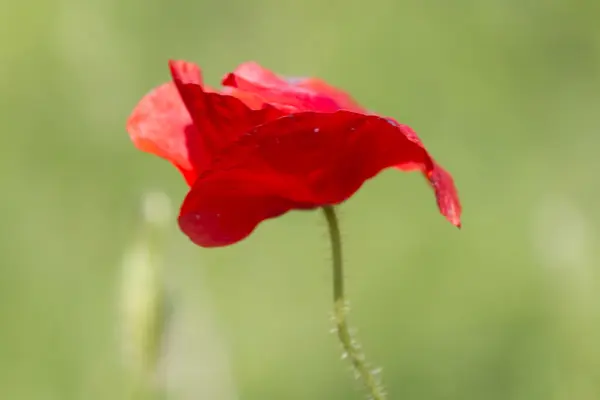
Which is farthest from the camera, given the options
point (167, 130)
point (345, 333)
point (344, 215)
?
point (344, 215)

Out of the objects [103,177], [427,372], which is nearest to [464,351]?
[427,372]

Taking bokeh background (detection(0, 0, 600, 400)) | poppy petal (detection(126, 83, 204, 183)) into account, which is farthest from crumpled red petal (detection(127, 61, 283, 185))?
bokeh background (detection(0, 0, 600, 400))

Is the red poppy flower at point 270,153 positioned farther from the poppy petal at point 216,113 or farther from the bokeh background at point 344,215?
the bokeh background at point 344,215

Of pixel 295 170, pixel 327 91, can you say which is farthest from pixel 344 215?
pixel 295 170

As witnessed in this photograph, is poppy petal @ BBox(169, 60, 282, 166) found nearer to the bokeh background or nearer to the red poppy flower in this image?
the red poppy flower

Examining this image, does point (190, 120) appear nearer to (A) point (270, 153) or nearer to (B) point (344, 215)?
(A) point (270, 153)

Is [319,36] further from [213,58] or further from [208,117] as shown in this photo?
[208,117]
